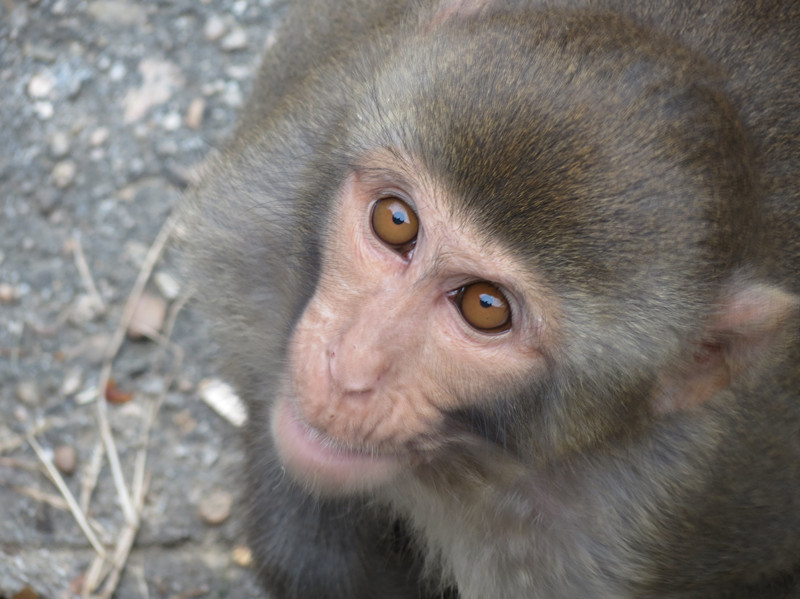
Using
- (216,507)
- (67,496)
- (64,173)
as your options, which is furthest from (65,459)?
(64,173)

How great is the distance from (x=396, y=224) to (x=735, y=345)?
0.74 m

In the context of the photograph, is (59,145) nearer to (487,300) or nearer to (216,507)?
(216,507)

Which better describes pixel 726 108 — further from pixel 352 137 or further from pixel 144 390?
Answer: pixel 144 390

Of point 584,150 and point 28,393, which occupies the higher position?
point 584,150

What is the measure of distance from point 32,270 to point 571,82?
234 centimetres

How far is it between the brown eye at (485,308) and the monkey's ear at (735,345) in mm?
377

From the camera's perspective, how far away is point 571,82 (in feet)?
7.20

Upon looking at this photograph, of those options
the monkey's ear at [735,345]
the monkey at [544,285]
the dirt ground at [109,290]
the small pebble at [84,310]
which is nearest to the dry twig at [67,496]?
the dirt ground at [109,290]

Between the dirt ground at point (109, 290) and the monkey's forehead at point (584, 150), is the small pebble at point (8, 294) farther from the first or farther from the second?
the monkey's forehead at point (584, 150)

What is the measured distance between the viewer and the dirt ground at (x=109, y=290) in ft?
11.2

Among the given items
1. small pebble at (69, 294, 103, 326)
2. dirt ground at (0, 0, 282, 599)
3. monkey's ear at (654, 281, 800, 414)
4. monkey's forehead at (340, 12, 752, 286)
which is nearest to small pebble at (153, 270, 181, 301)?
dirt ground at (0, 0, 282, 599)

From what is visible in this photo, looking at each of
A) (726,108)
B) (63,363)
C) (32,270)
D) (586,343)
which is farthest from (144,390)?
(726,108)

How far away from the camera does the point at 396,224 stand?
91.0 inches

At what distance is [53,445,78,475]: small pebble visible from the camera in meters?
3.51
